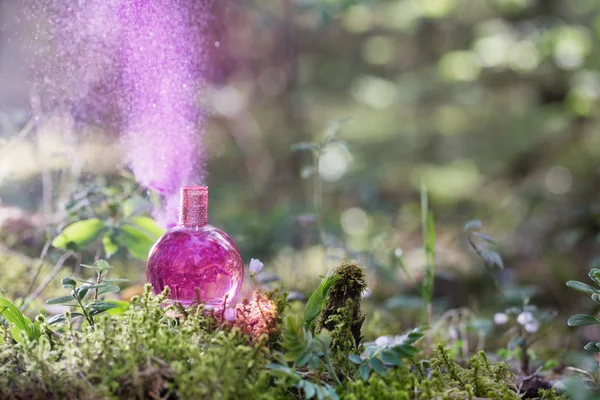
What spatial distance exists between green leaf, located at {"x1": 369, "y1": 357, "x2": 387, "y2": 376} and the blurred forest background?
8.46 ft

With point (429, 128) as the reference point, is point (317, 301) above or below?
below

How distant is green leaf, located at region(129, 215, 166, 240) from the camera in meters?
1.98

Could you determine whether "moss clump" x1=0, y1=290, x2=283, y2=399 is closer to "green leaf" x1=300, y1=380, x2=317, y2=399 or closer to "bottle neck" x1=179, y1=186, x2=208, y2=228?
"green leaf" x1=300, y1=380, x2=317, y2=399

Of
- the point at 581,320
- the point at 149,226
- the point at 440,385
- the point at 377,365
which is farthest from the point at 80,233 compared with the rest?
the point at 581,320

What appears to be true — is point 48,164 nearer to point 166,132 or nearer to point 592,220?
point 166,132

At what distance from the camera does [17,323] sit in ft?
4.88

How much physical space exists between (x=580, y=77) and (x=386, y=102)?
2.99 m

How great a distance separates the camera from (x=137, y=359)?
1.24m

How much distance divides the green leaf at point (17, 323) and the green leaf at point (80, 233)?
46 cm

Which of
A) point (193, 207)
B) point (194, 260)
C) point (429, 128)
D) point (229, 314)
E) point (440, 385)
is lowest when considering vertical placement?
point (440, 385)

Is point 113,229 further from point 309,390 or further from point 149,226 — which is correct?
point 309,390

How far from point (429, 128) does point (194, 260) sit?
335 inches

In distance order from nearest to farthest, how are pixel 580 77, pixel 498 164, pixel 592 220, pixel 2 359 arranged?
pixel 2 359 → pixel 592 220 → pixel 580 77 → pixel 498 164

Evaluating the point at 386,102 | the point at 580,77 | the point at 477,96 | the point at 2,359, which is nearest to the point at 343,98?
the point at 386,102
